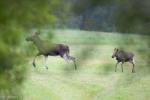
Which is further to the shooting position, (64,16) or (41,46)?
(41,46)

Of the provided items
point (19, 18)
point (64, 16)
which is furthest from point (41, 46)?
point (19, 18)

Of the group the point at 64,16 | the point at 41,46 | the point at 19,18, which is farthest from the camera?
the point at 41,46

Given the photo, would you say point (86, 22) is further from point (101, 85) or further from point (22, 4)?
point (101, 85)

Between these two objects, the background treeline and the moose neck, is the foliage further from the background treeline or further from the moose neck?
the moose neck

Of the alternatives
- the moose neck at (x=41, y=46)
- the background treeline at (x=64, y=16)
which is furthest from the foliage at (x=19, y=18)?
the moose neck at (x=41, y=46)

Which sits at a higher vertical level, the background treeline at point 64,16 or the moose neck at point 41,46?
the background treeline at point 64,16

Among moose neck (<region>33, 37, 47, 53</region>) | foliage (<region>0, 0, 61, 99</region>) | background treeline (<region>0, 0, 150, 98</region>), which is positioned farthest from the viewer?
moose neck (<region>33, 37, 47, 53</region>)

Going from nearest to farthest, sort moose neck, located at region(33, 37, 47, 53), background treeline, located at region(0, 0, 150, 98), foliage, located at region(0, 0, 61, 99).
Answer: background treeline, located at region(0, 0, 150, 98) < foliage, located at region(0, 0, 61, 99) < moose neck, located at region(33, 37, 47, 53)

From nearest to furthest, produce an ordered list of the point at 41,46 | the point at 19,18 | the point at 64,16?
1. the point at 19,18
2. the point at 64,16
3. the point at 41,46

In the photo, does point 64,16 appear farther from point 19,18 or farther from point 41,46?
point 41,46

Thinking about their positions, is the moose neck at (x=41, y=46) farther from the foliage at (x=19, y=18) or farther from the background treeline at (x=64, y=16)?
the foliage at (x=19, y=18)

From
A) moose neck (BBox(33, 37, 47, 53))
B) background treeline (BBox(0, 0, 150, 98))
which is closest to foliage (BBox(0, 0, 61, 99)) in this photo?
background treeline (BBox(0, 0, 150, 98))

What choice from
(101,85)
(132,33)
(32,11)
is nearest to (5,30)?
(32,11)

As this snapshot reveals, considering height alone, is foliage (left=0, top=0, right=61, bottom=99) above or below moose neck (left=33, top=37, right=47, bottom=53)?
above
